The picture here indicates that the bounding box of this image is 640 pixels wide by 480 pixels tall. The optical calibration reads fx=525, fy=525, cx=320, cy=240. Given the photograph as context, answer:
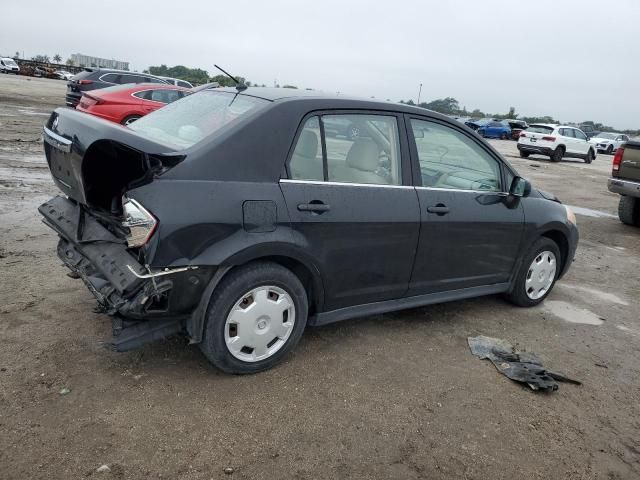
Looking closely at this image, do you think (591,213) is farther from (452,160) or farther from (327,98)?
(327,98)

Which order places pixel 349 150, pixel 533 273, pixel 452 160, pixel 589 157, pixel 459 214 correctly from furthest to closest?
pixel 589 157 < pixel 533 273 < pixel 452 160 < pixel 459 214 < pixel 349 150

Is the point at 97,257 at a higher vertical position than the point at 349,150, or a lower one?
lower

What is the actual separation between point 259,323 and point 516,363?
190 centimetres

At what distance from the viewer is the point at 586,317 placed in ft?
15.8

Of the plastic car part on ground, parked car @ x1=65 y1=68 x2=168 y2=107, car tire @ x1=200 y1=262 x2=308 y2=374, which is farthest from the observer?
parked car @ x1=65 y1=68 x2=168 y2=107

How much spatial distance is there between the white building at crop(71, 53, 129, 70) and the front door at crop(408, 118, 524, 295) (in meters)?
65.3

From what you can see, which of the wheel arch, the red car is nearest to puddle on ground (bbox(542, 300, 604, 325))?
the wheel arch

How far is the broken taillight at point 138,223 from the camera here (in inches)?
Answer: 109

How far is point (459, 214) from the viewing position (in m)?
Answer: 3.98

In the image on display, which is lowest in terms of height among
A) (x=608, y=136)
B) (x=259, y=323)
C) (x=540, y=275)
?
(x=259, y=323)

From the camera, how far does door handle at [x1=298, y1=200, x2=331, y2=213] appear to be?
3207 mm

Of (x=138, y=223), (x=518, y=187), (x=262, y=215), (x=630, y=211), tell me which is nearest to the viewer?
(x=138, y=223)

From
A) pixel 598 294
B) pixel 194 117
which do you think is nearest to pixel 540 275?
pixel 598 294

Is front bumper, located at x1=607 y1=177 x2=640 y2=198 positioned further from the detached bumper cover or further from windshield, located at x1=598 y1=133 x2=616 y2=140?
windshield, located at x1=598 y1=133 x2=616 y2=140
